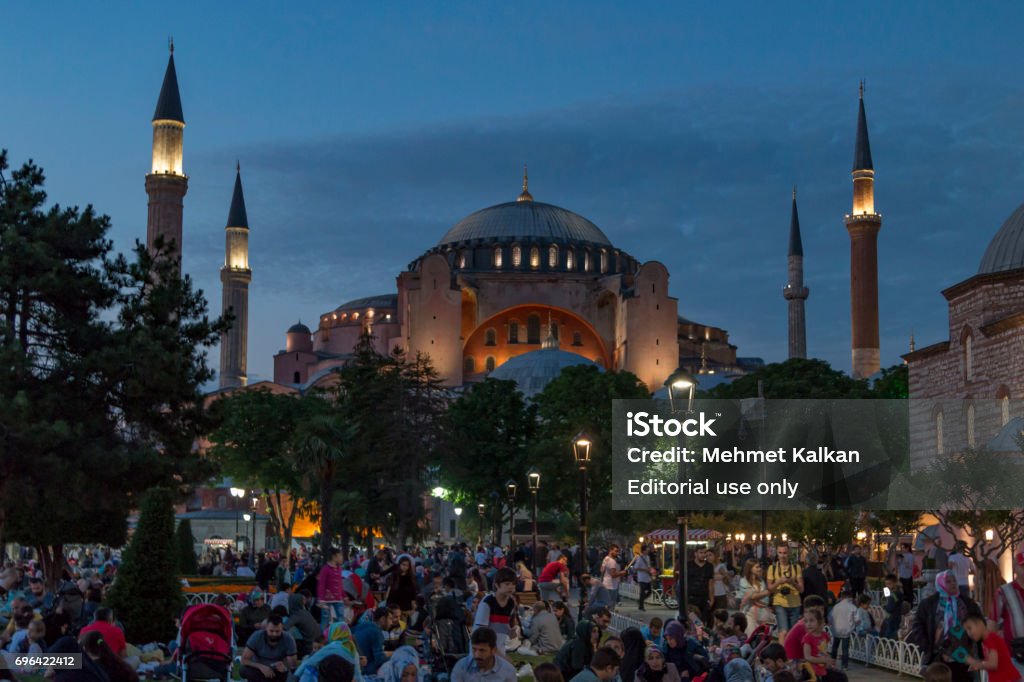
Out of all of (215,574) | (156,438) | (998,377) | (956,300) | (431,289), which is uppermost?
(431,289)

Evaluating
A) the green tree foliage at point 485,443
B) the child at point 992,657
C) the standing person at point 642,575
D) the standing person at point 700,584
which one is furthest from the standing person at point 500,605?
the green tree foliage at point 485,443

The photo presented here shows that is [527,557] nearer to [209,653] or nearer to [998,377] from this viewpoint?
→ [998,377]

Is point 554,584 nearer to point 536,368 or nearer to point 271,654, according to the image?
point 271,654

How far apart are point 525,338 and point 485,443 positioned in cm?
2884

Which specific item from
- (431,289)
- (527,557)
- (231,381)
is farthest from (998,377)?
(231,381)

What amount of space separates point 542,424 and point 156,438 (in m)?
30.7

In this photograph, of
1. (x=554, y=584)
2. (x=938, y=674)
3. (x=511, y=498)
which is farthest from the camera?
(x=511, y=498)

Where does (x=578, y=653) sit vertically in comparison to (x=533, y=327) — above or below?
below

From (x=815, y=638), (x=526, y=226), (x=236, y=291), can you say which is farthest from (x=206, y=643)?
(x=526, y=226)

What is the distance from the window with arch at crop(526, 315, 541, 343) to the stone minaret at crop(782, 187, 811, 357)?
46.6 feet

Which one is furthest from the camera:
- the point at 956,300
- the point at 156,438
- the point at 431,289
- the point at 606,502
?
the point at 431,289

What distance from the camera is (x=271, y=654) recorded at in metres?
8.98

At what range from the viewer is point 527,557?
26844 millimetres

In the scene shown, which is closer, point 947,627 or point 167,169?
point 947,627
